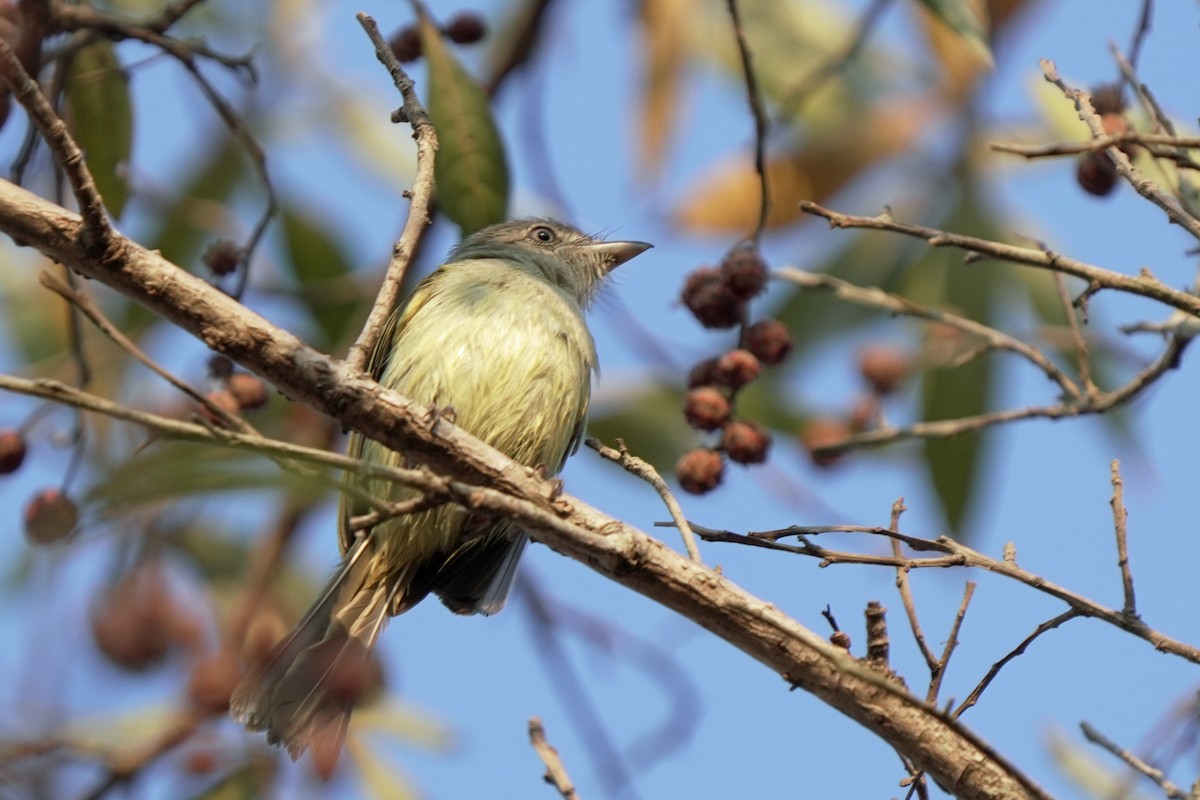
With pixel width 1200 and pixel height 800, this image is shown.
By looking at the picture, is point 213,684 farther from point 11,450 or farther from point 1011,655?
point 1011,655

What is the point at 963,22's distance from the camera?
4.14 metres

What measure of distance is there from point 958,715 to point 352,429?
1.23 m

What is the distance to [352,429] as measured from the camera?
113 inches

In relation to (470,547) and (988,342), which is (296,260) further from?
(988,342)

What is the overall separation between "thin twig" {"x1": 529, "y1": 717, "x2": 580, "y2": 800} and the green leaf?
86.6 inches

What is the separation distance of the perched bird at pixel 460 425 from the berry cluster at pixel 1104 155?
63.1 inches

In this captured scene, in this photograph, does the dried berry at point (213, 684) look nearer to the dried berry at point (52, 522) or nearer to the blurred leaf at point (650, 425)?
the dried berry at point (52, 522)

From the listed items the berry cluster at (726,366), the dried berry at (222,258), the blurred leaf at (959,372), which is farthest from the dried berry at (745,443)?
the dried berry at (222,258)

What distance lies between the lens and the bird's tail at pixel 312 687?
3600 mm

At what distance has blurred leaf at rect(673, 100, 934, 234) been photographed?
5.63 meters

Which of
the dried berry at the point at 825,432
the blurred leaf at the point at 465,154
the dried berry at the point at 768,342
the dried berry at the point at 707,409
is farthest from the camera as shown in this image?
the dried berry at the point at 825,432

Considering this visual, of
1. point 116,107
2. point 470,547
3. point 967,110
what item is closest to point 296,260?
point 116,107

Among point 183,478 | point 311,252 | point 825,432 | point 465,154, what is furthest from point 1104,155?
point 311,252

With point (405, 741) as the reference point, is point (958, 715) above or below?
below
